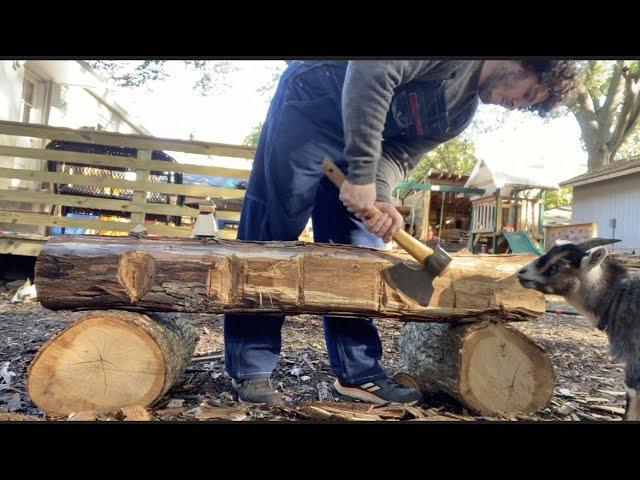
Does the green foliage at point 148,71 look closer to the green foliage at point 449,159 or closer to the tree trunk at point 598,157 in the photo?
the green foliage at point 449,159

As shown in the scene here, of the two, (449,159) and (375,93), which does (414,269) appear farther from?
(449,159)

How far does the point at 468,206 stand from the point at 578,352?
1072 millimetres

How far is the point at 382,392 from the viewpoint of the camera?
1.90 metres

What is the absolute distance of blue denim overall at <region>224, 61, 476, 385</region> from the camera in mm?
1783

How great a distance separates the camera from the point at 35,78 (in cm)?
309

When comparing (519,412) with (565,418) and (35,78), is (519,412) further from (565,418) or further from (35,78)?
(35,78)

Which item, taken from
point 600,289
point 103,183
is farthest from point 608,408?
point 103,183

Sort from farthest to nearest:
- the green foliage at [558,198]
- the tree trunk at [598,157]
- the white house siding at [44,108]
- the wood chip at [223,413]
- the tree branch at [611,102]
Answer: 1. the tree branch at [611,102]
2. the white house siding at [44,108]
3. the tree trunk at [598,157]
4. the green foliage at [558,198]
5. the wood chip at [223,413]

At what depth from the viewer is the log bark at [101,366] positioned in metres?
1.57

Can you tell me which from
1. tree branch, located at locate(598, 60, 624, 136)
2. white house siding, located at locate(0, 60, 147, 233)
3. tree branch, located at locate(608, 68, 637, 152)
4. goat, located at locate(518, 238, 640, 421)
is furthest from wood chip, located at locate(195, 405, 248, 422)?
tree branch, located at locate(598, 60, 624, 136)

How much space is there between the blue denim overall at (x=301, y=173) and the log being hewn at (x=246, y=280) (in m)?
0.20

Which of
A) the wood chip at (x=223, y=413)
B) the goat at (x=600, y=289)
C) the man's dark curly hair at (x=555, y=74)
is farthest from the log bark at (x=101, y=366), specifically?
the man's dark curly hair at (x=555, y=74)

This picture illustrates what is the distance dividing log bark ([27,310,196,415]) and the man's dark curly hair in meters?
1.67
